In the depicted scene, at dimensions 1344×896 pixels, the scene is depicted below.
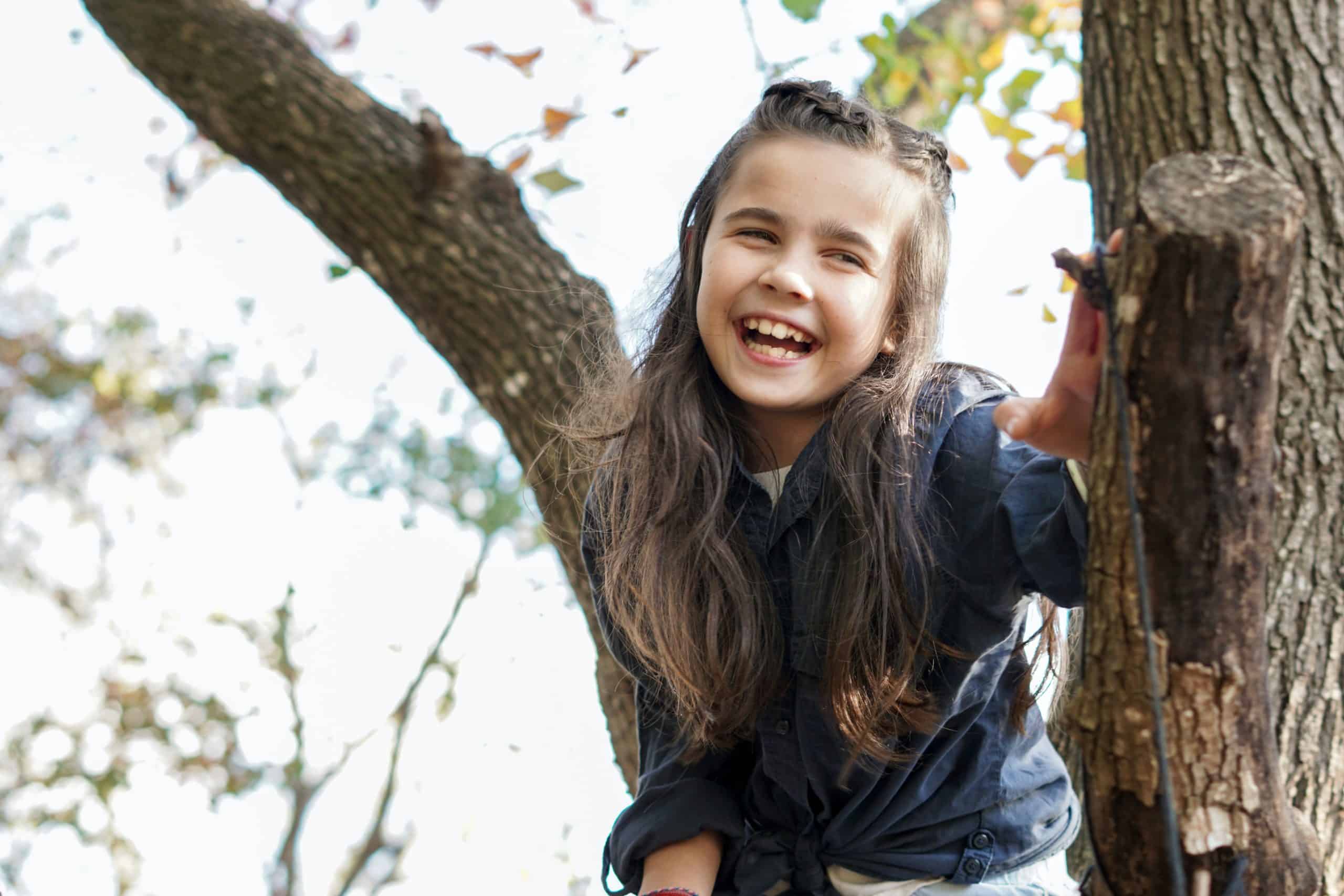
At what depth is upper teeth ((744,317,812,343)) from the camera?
72.4 inches

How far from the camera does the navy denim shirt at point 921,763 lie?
5.50 ft

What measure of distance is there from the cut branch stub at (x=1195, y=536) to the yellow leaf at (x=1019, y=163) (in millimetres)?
2403

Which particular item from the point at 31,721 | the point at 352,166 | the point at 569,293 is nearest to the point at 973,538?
the point at 569,293

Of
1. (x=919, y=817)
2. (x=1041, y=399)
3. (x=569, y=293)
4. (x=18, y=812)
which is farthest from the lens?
(x=18, y=812)

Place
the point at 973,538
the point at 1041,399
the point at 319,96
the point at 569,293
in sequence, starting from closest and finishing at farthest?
the point at 1041,399 → the point at 973,538 → the point at 569,293 → the point at 319,96

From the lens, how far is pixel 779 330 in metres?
1.84

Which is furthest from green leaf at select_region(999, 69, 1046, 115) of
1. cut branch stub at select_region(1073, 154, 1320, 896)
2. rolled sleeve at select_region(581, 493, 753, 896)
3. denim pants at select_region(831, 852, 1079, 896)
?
cut branch stub at select_region(1073, 154, 1320, 896)

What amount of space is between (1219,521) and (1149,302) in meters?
0.19

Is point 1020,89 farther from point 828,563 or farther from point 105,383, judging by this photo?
point 105,383

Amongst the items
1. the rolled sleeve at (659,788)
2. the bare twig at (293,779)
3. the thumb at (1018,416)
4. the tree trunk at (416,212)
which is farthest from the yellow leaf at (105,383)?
the thumb at (1018,416)

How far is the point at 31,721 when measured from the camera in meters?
11.4

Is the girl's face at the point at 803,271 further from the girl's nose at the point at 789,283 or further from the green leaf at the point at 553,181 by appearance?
the green leaf at the point at 553,181

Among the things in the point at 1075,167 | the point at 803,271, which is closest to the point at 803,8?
the point at 1075,167

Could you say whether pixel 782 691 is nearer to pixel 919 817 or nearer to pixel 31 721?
pixel 919 817
